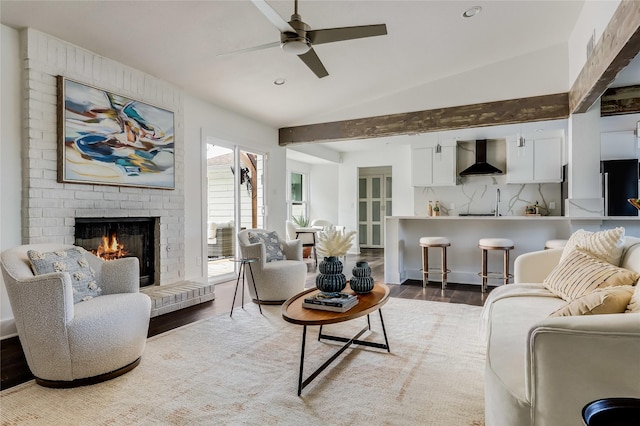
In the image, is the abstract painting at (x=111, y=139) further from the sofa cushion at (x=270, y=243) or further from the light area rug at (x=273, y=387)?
the light area rug at (x=273, y=387)

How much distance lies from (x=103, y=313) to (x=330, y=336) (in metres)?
1.61

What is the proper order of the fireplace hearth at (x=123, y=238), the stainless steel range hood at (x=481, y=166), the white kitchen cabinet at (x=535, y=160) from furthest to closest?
the stainless steel range hood at (x=481, y=166), the white kitchen cabinet at (x=535, y=160), the fireplace hearth at (x=123, y=238)

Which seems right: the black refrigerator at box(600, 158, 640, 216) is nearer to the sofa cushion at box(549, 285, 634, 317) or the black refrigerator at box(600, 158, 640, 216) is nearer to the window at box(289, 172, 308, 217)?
the sofa cushion at box(549, 285, 634, 317)

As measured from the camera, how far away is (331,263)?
2604 mm

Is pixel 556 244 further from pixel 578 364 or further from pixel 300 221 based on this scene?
pixel 300 221

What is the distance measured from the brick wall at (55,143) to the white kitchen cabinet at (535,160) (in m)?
6.27

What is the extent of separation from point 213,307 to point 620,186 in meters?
6.97

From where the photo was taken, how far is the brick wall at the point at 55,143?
3.11m

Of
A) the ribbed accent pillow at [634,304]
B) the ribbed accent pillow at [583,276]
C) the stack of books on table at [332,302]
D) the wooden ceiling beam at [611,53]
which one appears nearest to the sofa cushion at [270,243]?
the stack of books on table at [332,302]

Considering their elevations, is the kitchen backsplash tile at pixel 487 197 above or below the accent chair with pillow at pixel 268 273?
above

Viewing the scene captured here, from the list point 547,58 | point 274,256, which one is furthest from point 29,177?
point 547,58

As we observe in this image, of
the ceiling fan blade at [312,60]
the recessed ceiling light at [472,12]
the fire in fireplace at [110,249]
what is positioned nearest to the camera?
the ceiling fan blade at [312,60]

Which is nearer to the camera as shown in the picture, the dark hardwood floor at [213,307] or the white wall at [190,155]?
the dark hardwood floor at [213,307]

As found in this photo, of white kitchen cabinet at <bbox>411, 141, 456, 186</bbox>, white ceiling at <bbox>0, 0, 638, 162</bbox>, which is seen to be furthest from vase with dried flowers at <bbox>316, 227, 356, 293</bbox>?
white kitchen cabinet at <bbox>411, 141, 456, 186</bbox>
